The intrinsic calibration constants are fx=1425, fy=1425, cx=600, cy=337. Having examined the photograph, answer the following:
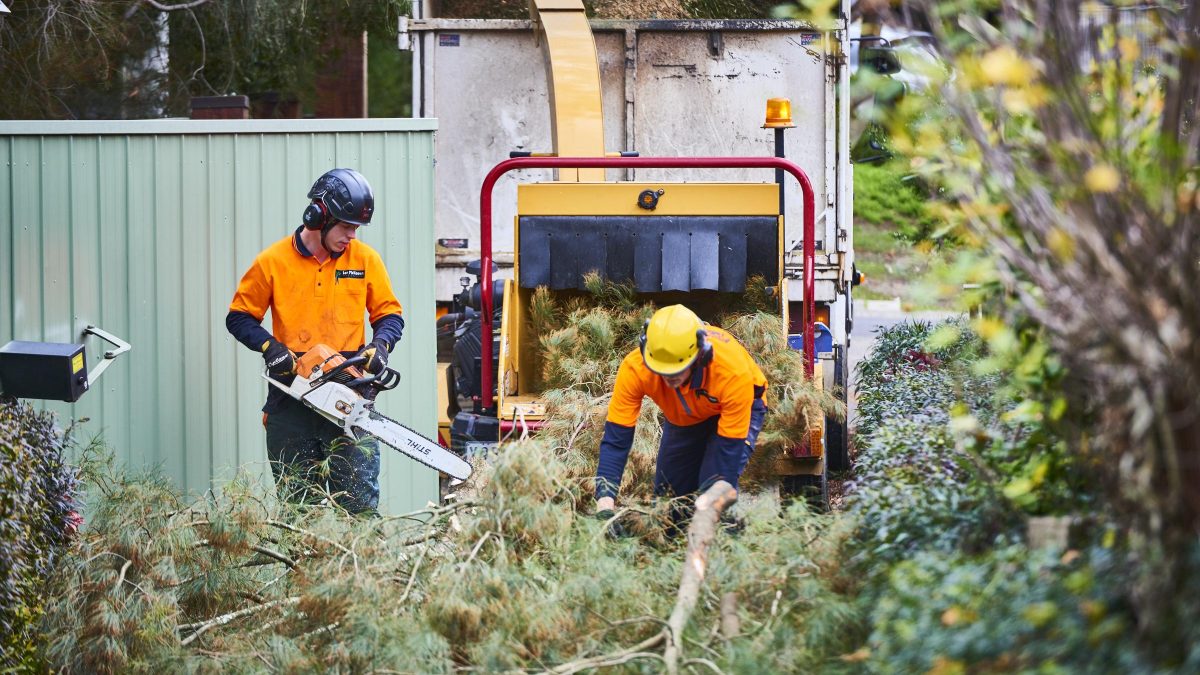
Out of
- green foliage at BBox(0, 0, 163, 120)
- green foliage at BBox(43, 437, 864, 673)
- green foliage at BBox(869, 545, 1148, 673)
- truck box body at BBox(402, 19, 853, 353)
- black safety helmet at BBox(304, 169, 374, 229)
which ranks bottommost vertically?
green foliage at BBox(43, 437, 864, 673)

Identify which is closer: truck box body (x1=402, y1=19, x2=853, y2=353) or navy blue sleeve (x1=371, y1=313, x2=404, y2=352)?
navy blue sleeve (x1=371, y1=313, x2=404, y2=352)

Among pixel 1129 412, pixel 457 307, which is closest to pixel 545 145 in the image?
pixel 457 307

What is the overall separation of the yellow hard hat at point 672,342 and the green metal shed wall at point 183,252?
224 cm

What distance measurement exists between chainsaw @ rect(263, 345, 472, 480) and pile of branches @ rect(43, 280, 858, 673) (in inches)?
14.2

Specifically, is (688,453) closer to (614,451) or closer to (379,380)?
(614,451)

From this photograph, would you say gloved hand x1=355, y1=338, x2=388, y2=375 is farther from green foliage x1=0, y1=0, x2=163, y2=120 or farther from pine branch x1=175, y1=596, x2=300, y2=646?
green foliage x1=0, y1=0, x2=163, y2=120

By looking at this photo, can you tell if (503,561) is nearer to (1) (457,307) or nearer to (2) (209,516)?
(2) (209,516)

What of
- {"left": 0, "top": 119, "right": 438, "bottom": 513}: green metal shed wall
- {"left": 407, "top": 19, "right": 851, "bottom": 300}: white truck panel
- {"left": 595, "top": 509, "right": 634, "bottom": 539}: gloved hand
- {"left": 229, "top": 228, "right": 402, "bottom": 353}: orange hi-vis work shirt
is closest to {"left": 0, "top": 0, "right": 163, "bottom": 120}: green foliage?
{"left": 407, "top": 19, "right": 851, "bottom": 300}: white truck panel

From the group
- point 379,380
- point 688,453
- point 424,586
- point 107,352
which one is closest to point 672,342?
point 688,453

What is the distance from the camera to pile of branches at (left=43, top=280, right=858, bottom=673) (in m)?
4.39

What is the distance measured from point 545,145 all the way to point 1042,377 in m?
6.26

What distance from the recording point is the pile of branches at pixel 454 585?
4391mm

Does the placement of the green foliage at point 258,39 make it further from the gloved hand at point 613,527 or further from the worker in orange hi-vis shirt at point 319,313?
the gloved hand at point 613,527

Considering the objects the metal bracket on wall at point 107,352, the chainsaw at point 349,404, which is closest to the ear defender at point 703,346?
the chainsaw at point 349,404
